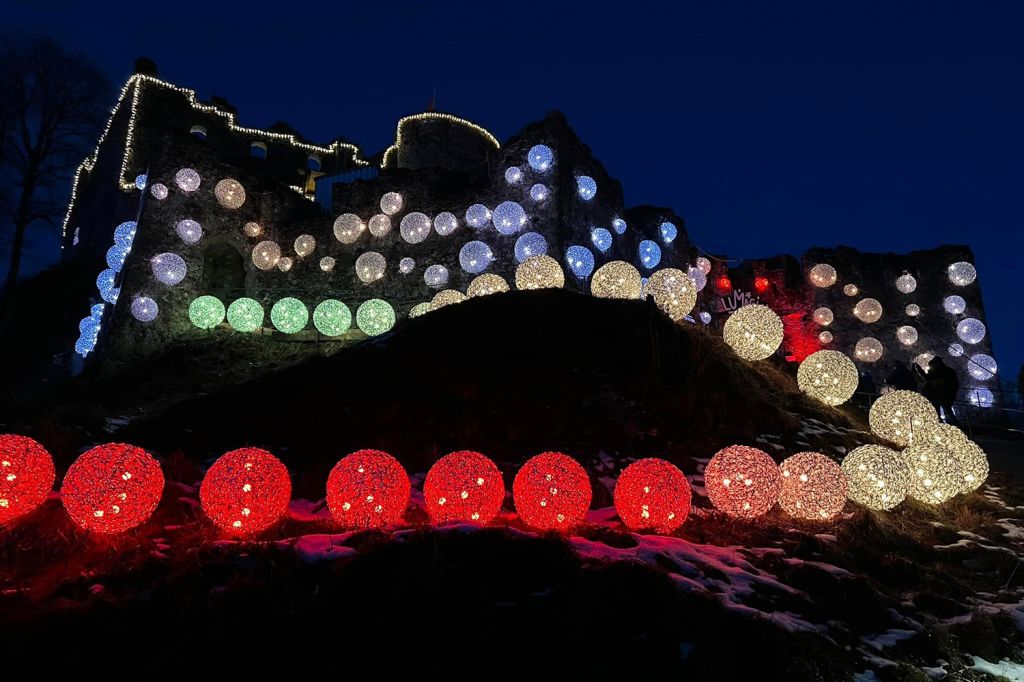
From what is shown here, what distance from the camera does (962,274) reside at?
1769cm

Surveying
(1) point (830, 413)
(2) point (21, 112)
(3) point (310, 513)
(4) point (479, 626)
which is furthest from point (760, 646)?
(2) point (21, 112)

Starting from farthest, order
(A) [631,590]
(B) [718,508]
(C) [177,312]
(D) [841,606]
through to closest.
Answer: (C) [177,312]
(B) [718,508]
(D) [841,606]
(A) [631,590]

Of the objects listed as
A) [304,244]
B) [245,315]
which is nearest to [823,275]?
[304,244]

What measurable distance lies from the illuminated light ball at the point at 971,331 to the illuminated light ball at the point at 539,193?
12957mm

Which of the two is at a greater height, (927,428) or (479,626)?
(927,428)

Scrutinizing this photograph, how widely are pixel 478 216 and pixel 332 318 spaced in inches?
172

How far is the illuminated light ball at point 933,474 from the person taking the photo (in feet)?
20.2

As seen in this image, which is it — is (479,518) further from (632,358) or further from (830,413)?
(830,413)

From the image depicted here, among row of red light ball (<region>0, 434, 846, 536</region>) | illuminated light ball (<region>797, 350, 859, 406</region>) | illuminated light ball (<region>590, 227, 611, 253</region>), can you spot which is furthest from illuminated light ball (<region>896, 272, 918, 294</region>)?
row of red light ball (<region>0, 434, 846, 536</region>)

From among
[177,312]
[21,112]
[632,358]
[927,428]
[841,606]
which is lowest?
[841,606]

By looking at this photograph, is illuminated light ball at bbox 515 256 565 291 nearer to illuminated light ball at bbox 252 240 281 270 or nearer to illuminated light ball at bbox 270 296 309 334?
illuminated light ball at bbox 270 296 309 334

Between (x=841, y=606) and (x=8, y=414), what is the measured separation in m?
10.6

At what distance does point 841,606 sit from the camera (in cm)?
397

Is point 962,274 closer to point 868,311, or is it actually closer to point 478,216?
point 868,311
